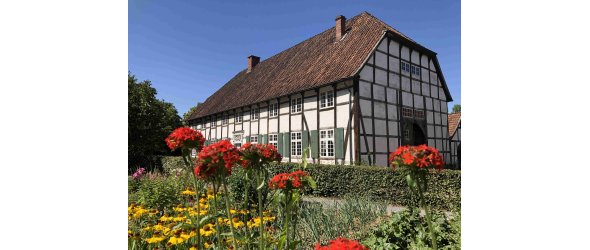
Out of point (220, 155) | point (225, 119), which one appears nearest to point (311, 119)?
point (225, 119)

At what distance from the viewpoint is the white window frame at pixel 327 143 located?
28.2ft

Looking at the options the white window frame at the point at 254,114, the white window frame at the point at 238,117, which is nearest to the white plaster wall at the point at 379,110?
the white window frame at the point at 254,114

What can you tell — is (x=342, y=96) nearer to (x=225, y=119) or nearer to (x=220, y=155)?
(x=225, y=119)

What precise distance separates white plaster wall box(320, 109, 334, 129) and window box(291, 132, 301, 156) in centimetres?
99

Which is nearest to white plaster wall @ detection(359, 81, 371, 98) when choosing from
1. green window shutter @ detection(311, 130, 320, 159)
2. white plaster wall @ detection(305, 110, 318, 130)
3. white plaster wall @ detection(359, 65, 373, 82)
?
white plaster wall @ detection(359, 65, 373, 82)

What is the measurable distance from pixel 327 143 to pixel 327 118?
68cm

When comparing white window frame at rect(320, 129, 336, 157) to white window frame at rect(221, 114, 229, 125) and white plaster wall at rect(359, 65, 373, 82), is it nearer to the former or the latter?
white plaster wall at rect(359, 65, 373, 82)

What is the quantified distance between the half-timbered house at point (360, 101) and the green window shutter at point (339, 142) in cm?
3

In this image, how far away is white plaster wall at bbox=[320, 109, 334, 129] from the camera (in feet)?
28.4
